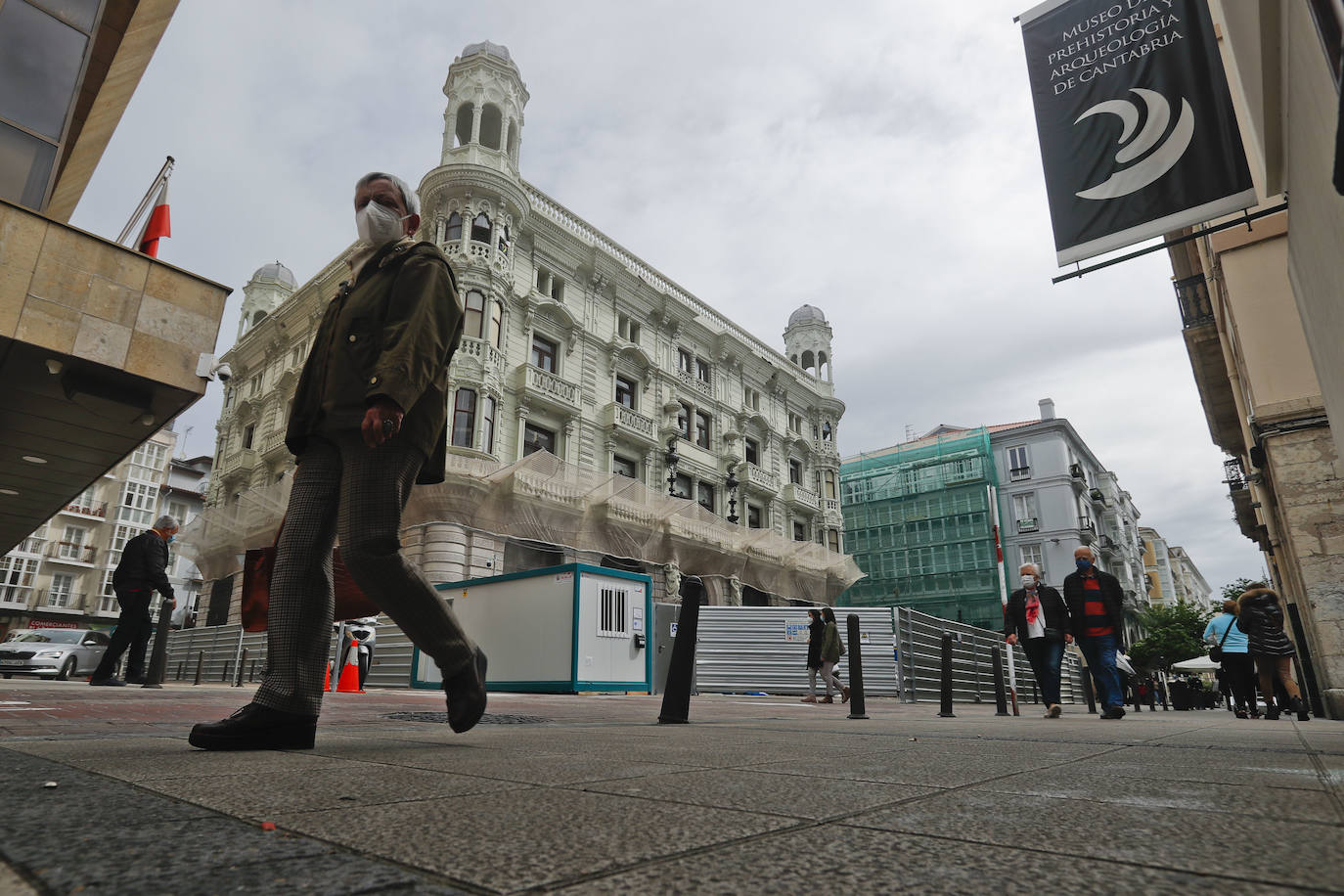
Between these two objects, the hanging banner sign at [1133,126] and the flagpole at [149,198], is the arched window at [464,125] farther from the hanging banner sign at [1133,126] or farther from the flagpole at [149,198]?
the hanging banner sign at [1133,126]

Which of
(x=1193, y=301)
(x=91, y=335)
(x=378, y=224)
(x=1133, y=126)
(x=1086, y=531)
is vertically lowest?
(x=378, y=224)

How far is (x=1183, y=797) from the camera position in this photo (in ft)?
4.77

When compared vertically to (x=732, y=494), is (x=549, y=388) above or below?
above

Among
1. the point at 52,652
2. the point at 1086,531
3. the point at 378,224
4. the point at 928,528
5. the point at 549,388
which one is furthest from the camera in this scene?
the point at 928,528

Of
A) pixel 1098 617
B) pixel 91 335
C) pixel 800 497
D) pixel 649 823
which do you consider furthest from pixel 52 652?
pixel 800 497

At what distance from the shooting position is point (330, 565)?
2635 millimetres

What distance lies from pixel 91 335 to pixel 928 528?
159ft

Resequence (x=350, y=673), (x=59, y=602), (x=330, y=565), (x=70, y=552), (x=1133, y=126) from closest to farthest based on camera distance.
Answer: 1. (x=330, y=565)
2. (x=1133, y=126)
3. (x=350, y=673)
4. (x=59, y=602)
5. (x=70, y=552)

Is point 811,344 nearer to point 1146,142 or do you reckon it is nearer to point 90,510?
point 1146,142

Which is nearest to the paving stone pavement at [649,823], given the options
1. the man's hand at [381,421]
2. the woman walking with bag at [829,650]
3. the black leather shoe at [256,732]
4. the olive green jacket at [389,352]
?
the black leather shoe at [256,732]

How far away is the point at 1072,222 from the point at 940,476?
47150 millimetres

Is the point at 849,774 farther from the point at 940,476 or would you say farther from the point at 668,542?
the point at 940,476

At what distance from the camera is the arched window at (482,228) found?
75.3 ft

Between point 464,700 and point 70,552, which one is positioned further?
point 70,552
